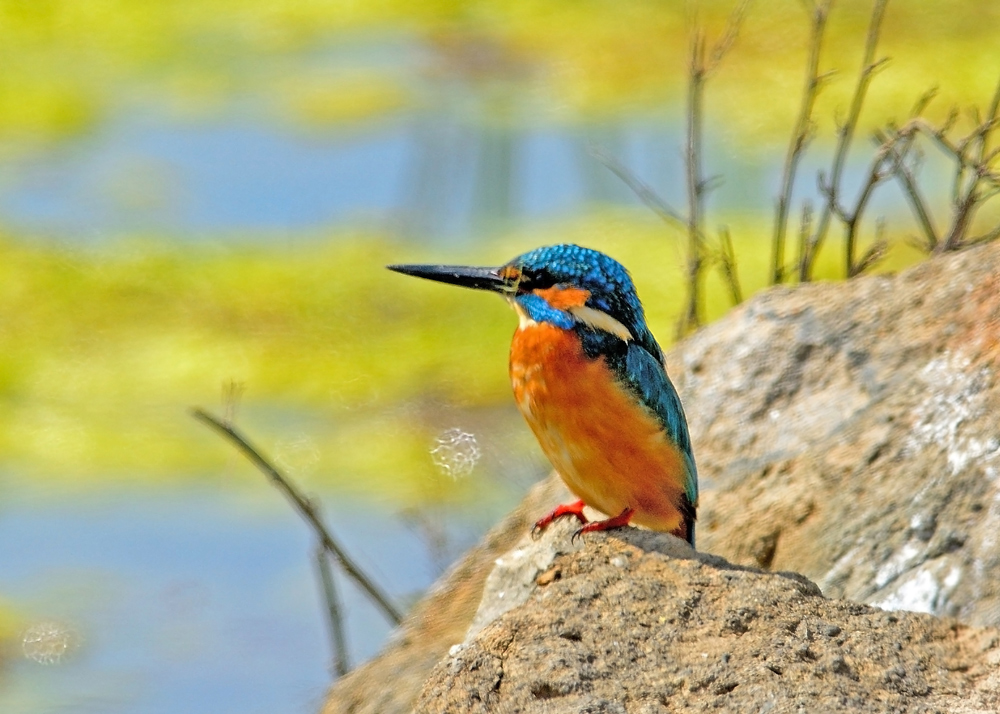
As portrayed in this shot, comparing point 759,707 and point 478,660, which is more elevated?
point 478,660

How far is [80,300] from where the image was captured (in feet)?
18.0

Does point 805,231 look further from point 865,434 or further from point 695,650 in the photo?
point 695,650

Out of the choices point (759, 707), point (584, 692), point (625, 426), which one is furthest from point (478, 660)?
point (625, 426)

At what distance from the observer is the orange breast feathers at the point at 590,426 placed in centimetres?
205

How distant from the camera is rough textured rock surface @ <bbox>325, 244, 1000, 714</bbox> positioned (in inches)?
83.4

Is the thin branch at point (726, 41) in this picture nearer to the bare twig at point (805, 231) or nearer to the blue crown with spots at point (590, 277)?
the bare twig at point (805, 231)

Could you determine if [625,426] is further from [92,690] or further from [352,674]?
[92,690]

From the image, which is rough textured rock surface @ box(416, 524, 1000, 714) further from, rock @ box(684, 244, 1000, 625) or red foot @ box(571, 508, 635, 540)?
rock @ box(684, 244, 1000, 625)

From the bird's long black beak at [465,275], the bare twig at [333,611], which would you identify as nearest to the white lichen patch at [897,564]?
the bird's long black beak at [465,275]

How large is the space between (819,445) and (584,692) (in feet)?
A: 3.00

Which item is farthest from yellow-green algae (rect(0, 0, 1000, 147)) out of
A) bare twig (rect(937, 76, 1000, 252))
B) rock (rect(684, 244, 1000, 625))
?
rock (rect(684, 244, 1000, 625))

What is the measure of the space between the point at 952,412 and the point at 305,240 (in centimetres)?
384

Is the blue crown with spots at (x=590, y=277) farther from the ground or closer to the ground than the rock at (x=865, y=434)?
farther from the ground

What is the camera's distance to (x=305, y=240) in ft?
18.7
